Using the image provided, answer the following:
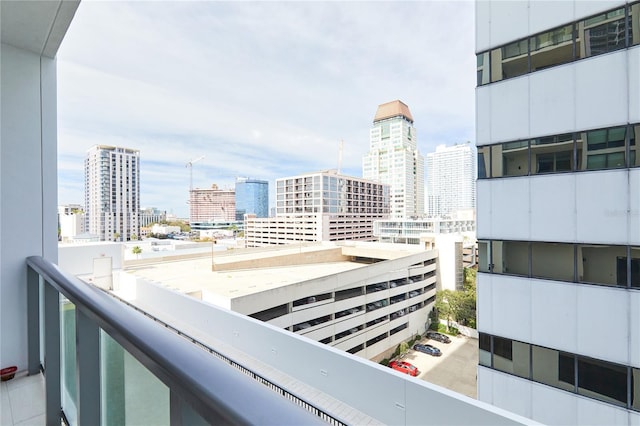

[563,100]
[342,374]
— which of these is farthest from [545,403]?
[563,100]

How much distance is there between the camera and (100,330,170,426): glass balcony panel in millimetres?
587

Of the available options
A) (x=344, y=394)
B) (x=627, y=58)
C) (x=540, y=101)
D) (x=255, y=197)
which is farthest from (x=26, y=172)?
(x=255, y=197)

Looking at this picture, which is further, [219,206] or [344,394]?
[219,206]

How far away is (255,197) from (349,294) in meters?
66.5

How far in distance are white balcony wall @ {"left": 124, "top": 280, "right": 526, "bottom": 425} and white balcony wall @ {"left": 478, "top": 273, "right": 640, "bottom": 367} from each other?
5.49 feet

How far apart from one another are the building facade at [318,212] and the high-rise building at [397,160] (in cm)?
1440

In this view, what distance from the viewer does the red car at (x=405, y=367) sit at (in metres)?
14.0

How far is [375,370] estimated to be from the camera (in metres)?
3.80

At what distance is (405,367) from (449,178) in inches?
2594

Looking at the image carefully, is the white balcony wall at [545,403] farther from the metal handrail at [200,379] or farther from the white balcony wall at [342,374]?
the metal handrail at [200,379]

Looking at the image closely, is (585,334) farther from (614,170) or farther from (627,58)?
(627,58)

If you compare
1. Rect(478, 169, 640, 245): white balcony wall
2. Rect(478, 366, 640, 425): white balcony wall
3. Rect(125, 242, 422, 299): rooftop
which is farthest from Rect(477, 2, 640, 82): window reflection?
Rect(125, 242, 422, 299): rooftop

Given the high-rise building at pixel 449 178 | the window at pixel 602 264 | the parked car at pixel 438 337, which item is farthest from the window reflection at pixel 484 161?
the high-rise building at pixel 449 178

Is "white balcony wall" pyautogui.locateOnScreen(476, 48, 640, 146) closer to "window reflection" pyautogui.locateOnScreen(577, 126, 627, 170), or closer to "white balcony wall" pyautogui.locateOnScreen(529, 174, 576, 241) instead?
"window reflection" pyautogui.locateOnScreen(577, 126, 627, 170)
